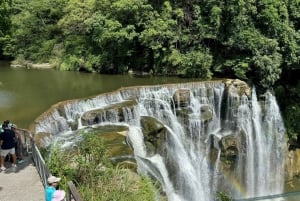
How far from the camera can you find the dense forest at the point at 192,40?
23562 mm

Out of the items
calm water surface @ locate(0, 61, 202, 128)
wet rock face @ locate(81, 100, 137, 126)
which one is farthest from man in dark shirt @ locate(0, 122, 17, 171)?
calm water surface @ locate(0, 61, 202, 128)

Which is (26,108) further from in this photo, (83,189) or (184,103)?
(83,189)

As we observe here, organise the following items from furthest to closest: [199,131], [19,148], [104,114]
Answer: [199,131] < [104,114] < [19,148]

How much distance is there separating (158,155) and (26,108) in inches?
283

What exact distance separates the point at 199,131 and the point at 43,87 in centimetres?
1060

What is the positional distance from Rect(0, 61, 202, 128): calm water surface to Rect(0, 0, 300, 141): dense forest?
1.59m

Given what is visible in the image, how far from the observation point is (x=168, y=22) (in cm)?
2675

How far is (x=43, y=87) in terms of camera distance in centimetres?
2561

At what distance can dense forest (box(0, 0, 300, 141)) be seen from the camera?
23.6 m

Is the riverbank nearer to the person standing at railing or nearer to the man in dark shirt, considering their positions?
the person standing at railing

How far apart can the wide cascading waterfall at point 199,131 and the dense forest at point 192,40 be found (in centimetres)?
215

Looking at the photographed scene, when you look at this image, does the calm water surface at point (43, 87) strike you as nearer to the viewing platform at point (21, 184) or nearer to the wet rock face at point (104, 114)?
the wet rock face at point (104, 114)

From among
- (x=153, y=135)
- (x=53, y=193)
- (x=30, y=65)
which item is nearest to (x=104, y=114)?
(x=153, y=135)

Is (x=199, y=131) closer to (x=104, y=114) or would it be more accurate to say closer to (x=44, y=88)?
(x=104, y=114)
